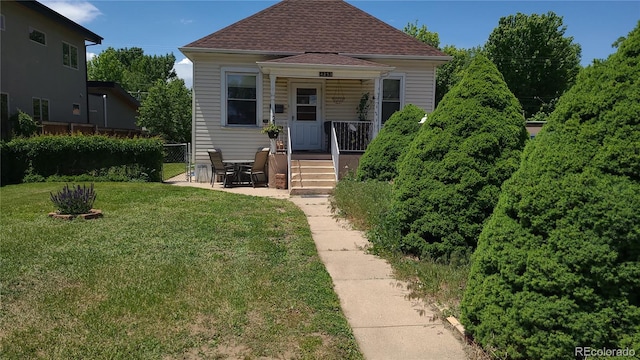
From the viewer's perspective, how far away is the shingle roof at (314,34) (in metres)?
14.2

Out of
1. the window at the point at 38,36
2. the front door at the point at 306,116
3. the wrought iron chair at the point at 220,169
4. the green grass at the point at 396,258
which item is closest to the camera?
the green grass at the point at 396,258

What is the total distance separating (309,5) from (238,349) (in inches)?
608

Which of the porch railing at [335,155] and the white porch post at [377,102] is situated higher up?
the white porch post at [377,102]

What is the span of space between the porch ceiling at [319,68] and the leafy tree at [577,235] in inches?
416

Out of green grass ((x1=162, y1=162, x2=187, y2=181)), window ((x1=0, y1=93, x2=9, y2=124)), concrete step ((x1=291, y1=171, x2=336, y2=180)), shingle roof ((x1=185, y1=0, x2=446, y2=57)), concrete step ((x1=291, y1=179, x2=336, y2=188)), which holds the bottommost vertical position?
green grass ((x1=162, y1=162, x2=187, y2=181))

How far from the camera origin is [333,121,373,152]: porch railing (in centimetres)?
1359

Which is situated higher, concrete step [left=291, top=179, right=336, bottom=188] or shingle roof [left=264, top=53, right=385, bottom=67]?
shingle roof [left=264, top=53, right=385, bottom=67]

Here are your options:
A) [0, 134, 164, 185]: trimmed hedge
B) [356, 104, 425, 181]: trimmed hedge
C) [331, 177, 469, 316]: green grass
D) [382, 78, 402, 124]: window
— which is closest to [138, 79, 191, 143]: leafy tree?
[0, 134, 164, 185]: trimmed hedge

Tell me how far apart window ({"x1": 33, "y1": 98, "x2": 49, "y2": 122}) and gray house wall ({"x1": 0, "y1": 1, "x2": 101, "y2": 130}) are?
20 centimetres

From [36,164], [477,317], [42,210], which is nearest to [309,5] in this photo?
[36,164]

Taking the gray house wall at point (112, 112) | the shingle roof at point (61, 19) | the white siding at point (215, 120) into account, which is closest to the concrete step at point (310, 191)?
the white siding at point (215, 120)

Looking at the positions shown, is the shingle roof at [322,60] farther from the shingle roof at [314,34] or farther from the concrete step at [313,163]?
the concrete step at [313,163]

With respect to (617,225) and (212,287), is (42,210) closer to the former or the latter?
(212,287)

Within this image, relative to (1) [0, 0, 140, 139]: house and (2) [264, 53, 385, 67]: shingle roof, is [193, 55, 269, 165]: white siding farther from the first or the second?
(1) [0, 0, 140, 139]: house
